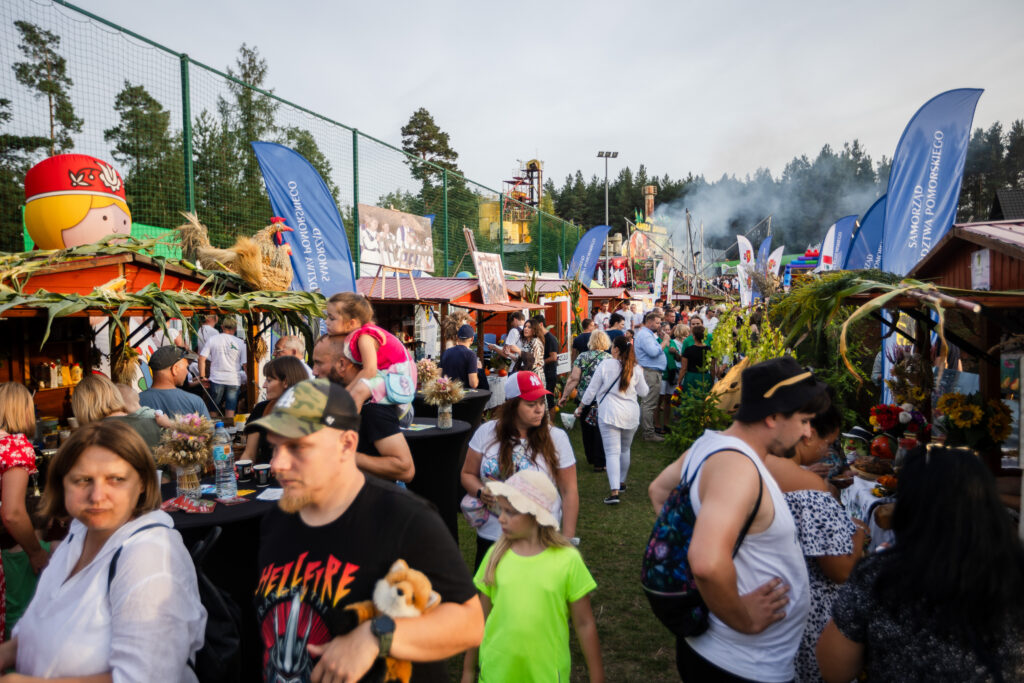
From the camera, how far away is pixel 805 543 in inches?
93.1

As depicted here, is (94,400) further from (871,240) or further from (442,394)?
(871,240)

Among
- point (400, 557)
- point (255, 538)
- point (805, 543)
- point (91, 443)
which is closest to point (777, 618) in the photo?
point (805, 543)

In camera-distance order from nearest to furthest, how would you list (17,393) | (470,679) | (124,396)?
(470,679) < (17,393) < (124,396)

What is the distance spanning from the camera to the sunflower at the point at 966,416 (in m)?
3.58

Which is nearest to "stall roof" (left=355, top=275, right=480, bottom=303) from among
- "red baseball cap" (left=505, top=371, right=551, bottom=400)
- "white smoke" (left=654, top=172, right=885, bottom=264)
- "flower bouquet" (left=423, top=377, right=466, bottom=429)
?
"flower bouquet" (left=423, top=377, right=466, bottom=429)

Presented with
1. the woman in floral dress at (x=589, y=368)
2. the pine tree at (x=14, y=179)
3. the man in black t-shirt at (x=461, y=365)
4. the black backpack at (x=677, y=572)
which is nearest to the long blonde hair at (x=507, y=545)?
the black backpack at (x=677, y=572)

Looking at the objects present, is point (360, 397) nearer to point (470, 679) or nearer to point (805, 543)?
point (470, 679)

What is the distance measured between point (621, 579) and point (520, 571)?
3.07 metres

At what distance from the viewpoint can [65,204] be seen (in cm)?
655

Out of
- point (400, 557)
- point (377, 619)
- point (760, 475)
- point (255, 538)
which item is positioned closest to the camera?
point (377, 619)

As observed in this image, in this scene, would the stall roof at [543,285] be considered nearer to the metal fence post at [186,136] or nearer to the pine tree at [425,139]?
the metal fence post at [186,136]

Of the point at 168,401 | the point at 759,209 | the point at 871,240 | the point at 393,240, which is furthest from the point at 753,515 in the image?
the point at 759,209

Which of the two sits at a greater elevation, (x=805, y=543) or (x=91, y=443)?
(x=91, y=443)

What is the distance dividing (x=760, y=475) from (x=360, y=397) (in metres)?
2.41
